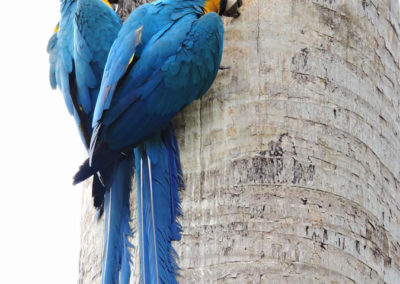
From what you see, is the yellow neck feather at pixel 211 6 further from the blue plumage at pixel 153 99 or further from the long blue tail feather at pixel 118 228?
the long blue tail feather at pixel 118 228

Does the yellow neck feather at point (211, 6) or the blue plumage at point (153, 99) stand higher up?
the yellow neck feather at point (211, 6)

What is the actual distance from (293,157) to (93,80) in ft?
2.32

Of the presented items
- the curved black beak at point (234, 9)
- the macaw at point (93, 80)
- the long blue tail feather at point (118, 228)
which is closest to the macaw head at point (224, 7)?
the curved black beak at point (234, 9)

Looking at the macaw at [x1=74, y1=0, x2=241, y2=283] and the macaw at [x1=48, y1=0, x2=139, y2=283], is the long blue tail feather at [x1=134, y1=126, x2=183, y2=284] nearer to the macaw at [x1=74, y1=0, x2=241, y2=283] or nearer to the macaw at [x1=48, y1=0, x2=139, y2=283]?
the macaw at [x1=74, y1=0, x2=241, y2=283]

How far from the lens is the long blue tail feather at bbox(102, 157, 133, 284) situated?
6.02 feet

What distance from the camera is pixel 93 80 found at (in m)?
2.20

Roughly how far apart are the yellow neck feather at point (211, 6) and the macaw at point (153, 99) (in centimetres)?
14

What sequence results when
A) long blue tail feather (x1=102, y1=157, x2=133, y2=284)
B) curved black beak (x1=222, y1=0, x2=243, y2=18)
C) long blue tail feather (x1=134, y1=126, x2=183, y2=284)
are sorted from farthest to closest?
1. curved black beak (x1=222, y1=0, x2=243, y2=18)
2. long blue tail feather (x1=102, y1=157, x2=133, y2=284)
3. long blue tail feather (x1=134, y1=126, x2=183, y2=284)

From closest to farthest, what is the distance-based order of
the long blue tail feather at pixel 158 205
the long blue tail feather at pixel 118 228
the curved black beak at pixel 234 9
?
the long blue tail feather at pixel 158 205 → the long blue tail feather at pixel 118 228 → the curved black beak at pixel 234 9

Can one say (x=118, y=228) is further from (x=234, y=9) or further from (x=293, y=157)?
(x=234, y=9)

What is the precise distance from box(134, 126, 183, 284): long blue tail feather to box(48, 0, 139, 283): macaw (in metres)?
0.10

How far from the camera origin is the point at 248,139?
1.87m

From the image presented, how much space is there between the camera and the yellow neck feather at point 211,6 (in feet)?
7.07

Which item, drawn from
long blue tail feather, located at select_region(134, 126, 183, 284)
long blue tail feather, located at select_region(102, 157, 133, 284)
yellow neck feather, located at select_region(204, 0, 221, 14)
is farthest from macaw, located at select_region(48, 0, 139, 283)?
yellow neck feather, located at select_region(204, 0, 221, 14)
